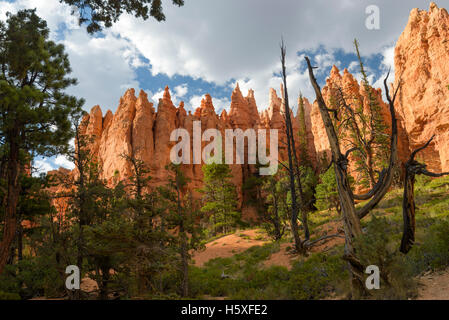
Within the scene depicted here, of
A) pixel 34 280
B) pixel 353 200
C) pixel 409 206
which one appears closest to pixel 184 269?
→ pixel 353 200

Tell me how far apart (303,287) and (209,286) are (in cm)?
480

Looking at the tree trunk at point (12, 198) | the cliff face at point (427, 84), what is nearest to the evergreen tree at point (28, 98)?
the tree trunk at point (12, 198)

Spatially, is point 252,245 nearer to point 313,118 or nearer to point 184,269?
point 184,269

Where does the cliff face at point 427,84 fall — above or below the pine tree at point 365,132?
above

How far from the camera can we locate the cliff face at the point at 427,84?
96.0 feet

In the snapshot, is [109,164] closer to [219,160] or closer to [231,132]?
[219,160]

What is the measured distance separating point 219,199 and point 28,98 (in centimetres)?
2477

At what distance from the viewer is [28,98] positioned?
10.1 meters

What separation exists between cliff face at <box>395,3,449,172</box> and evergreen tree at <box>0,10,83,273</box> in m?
34.1

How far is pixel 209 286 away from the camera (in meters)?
10.6

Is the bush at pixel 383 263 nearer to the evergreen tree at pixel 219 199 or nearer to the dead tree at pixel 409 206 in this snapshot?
the dead tree at pixel 409 206

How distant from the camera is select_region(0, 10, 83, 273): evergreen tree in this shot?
369 inches

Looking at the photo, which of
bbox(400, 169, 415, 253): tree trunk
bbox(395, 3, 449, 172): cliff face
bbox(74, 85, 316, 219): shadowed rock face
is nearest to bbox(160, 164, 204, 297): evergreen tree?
bbox(400, 169, 415, 253): tree trunk

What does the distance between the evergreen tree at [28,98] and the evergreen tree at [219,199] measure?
70.8ft
